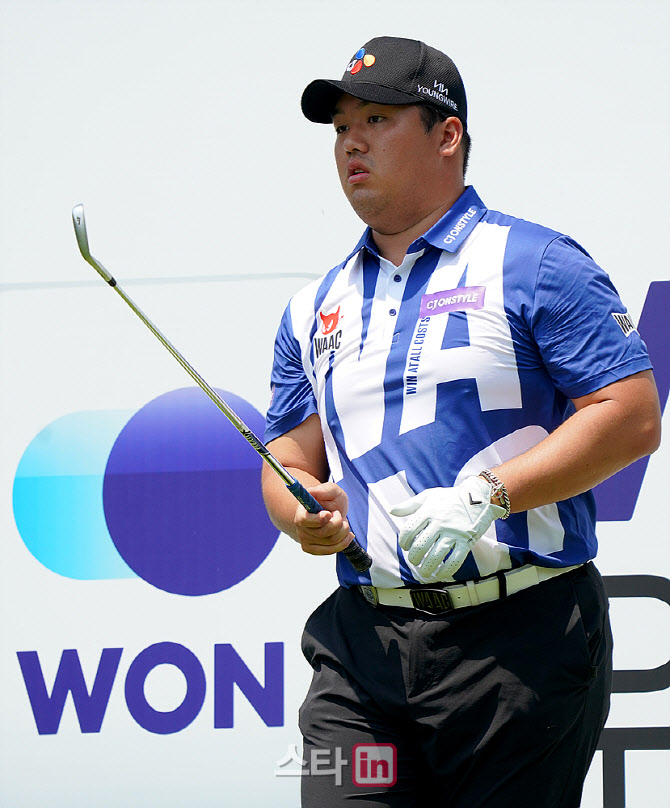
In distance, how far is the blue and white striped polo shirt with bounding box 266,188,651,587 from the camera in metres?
1.41

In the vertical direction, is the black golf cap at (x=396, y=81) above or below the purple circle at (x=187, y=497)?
above

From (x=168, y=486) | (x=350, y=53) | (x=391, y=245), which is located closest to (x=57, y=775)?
(x=168, y=486)

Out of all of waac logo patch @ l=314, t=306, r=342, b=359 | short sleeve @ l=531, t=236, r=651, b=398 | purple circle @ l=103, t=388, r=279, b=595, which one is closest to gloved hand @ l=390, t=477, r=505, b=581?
short sleeve @ l=531, t=236, r=651, b=398

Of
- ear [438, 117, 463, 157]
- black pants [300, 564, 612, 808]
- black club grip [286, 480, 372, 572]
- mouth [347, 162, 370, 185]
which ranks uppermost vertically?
ear [438, 117, 463, 157]

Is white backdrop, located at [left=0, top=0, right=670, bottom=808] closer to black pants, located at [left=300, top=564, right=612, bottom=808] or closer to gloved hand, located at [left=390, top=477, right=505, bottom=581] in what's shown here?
black pants, located at [left=300, top=564, right=612, bottom=808]

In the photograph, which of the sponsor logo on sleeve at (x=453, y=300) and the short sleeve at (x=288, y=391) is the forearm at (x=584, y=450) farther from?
the short sleeve at (x=288, y=391)

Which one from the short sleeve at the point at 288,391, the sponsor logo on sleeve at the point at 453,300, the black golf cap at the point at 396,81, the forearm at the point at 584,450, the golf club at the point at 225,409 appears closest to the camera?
the golf club at the point at 225,409

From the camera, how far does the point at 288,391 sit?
172cm

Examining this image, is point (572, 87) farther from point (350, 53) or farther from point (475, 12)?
point (350, 53)

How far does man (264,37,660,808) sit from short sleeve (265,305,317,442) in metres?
0.13

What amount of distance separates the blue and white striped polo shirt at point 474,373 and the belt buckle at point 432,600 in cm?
3

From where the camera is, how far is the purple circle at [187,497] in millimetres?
2262

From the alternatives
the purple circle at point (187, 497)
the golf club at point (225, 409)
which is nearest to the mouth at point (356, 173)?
the golf club at point (225, 409)

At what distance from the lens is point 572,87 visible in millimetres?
2289
